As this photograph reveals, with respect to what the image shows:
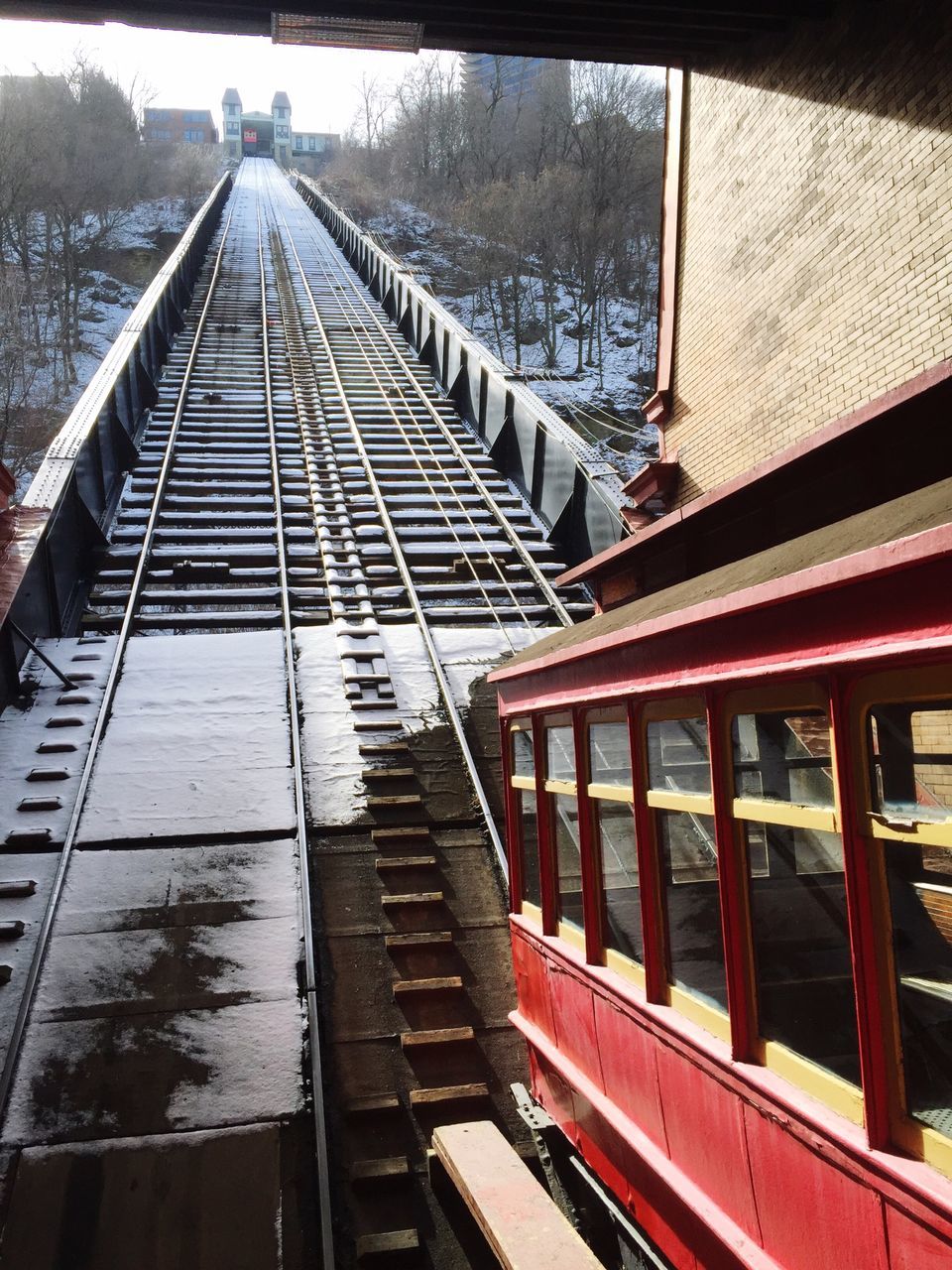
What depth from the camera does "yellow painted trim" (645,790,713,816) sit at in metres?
2.81

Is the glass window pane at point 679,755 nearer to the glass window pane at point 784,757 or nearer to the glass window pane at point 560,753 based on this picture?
the glass window pane at point 784,757

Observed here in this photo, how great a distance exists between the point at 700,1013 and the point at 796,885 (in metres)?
0.69

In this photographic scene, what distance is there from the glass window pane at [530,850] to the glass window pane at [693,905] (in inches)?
63.4

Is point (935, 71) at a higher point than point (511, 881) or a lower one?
higher

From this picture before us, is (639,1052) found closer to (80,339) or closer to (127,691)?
(127,691)

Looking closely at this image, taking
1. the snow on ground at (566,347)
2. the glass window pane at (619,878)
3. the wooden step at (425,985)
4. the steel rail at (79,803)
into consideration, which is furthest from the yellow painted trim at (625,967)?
the snow on ground at (566,347)

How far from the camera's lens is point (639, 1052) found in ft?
10.9

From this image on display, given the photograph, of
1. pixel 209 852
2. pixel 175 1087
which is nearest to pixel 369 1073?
pixel 175 1087

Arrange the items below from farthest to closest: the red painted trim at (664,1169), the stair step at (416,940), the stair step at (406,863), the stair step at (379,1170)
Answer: the stair step at (406,863)
the stair step at (416,940)
the stair step at (379,1170)
the red painted trim at (664,1169)

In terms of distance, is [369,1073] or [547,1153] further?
[369,1073]

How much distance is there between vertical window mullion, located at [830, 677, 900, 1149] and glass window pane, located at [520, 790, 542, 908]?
106 inches

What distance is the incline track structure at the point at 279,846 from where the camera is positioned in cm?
466

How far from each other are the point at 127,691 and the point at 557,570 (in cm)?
534

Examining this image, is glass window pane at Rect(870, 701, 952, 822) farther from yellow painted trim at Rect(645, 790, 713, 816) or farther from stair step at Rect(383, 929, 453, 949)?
stair step at Rect(383, 929, 453, 949)
